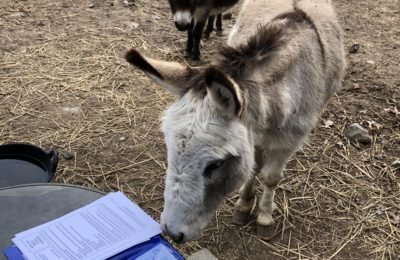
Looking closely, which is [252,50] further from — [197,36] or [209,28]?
[209,28]

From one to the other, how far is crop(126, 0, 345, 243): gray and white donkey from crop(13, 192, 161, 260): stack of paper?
0.14 meters

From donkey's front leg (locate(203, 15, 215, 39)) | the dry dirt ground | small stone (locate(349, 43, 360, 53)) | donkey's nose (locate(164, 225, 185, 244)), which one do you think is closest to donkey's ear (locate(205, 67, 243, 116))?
donkey's nose (locate(164, 225, 185, 244))

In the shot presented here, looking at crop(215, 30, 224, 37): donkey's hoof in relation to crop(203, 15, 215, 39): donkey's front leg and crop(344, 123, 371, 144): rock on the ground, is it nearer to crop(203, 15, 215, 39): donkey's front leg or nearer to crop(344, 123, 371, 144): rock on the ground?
crop(203, 15, 215, 39): donkey's front leg

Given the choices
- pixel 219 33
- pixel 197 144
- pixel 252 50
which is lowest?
pixel 219 33

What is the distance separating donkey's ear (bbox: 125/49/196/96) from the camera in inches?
71.1

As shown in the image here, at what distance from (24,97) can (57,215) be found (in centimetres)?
232

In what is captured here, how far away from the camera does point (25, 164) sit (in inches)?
106

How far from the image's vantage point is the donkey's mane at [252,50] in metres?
1.95

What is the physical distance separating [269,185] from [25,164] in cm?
149

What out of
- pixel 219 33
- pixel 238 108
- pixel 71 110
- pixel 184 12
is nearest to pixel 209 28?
pixel 219 33

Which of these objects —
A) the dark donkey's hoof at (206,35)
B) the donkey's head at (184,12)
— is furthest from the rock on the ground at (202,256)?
the dark donkey's hoof at (206,35)

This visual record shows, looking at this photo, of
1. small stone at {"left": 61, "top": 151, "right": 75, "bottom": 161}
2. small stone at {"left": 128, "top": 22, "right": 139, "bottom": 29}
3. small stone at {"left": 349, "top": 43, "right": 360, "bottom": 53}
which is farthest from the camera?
small stone at {"left": 128, "top": 22, "right": 139, "bottom": 29}

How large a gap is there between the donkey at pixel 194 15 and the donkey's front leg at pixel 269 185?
228 centimetres

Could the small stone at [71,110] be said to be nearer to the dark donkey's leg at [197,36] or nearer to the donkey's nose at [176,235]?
the dark donkey's leg at [197,36]
